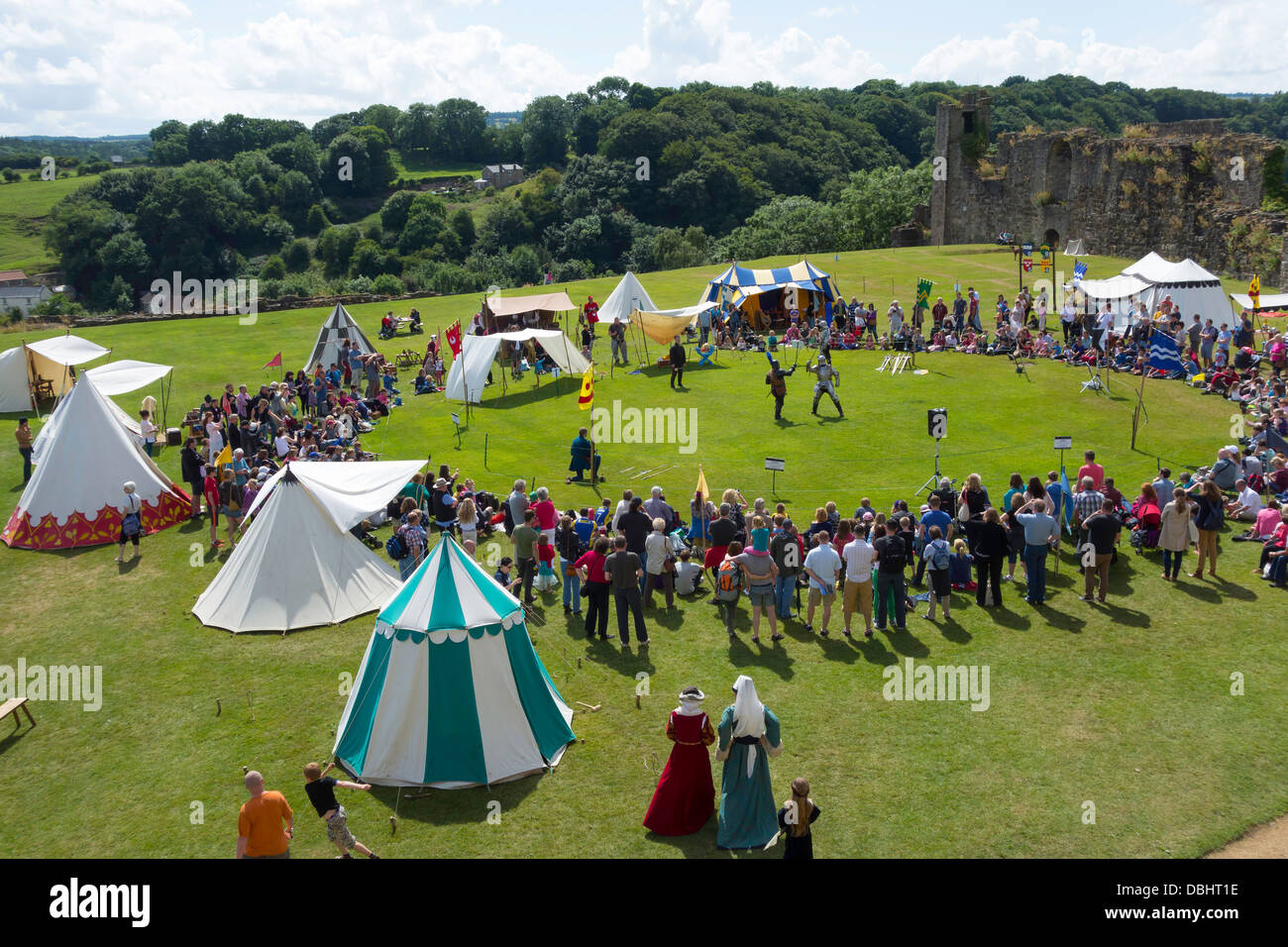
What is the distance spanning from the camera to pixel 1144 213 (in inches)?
1614

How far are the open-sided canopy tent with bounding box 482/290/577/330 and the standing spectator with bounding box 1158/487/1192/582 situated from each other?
2094cm

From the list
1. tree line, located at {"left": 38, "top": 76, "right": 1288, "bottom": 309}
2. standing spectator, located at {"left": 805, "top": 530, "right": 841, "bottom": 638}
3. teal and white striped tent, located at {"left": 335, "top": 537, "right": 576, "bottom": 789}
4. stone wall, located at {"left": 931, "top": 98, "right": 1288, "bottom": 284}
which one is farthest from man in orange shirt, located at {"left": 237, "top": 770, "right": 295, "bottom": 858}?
tree line, located at {"left": 38, "top": 76, "right": 1288, "bottom": 309}

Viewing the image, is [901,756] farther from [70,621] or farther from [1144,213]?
[1144,213]

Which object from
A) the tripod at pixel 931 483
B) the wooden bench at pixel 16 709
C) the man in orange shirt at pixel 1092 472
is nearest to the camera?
the wooden bench at pixel 16 709

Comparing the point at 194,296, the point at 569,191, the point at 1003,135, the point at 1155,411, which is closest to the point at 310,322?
the point at 194,296

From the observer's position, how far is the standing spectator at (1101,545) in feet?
45.8

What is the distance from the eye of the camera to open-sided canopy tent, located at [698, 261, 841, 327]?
32844mm

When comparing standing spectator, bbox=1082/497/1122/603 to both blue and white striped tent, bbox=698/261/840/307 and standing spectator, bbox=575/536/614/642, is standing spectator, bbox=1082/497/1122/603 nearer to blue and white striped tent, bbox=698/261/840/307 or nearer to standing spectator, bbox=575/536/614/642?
standing spectator, bbox=575/536/614/642

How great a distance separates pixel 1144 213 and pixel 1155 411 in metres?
22.3

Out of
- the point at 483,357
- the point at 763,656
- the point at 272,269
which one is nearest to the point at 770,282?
the point at 483,357

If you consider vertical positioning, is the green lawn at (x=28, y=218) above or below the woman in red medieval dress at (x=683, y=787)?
above

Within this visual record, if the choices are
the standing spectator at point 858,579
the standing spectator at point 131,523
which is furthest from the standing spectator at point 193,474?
the standing spectator at point 858,579

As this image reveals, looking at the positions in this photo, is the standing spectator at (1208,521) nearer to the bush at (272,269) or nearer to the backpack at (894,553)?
the backpack at (894,553)

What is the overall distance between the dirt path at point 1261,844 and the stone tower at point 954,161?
4908 cm
